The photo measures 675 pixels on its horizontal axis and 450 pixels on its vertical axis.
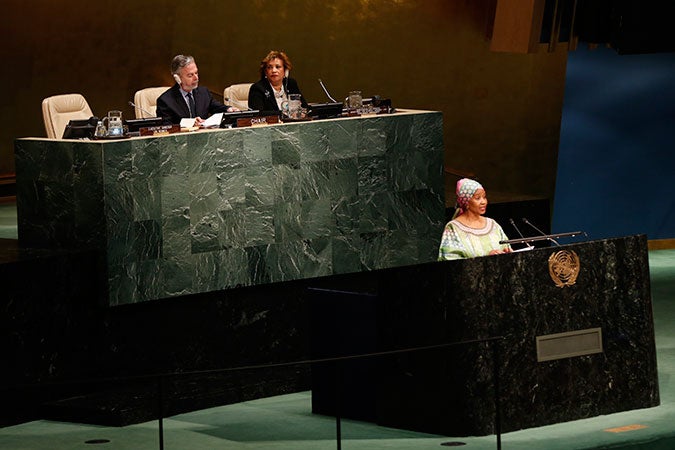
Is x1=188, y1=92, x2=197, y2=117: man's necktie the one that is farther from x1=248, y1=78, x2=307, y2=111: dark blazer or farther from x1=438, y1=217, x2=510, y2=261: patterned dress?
x1=438, y1=217, x2=510, y2=261: patterned dress

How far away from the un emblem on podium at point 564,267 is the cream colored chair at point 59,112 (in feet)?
12.2

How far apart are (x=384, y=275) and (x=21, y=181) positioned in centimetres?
226

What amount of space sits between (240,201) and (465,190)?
→ 5.16 ft

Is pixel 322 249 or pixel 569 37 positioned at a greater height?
pixel 569 37

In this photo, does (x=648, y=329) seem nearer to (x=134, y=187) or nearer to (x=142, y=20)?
(x=134, y=187)

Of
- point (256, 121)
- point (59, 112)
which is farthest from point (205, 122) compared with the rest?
point (59, 112)

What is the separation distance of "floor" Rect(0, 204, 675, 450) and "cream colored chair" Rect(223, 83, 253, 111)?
3126 mm

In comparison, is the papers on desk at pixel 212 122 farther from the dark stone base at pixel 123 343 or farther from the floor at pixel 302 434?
the floor at pixel 302 434

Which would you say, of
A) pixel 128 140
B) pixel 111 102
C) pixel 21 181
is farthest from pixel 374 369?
pixel 111 102

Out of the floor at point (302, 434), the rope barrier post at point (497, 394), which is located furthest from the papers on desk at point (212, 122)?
the rope barrier post at point (497, 394)

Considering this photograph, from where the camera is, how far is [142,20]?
12289 millimetres

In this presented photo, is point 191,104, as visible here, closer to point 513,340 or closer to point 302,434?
point 302,434

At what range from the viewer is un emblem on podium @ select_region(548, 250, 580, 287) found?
6715 mm

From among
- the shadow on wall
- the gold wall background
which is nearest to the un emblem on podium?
the shadow on wall
